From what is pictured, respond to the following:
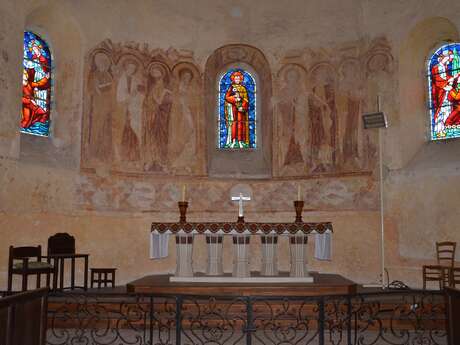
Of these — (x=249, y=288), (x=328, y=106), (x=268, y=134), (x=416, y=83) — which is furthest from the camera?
(x=268, y=134)

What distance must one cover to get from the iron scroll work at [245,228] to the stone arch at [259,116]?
3805mm

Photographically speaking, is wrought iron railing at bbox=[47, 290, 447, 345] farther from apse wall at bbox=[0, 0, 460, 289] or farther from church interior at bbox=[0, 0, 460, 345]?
apse wall at bbox=[0, 0, 460, 289]

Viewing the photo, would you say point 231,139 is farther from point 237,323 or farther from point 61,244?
point 237,323

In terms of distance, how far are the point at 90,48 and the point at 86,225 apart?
13.7ft

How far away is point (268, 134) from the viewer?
1484 centimetres

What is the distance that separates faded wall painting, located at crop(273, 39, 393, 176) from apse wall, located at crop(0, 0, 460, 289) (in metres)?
0.03

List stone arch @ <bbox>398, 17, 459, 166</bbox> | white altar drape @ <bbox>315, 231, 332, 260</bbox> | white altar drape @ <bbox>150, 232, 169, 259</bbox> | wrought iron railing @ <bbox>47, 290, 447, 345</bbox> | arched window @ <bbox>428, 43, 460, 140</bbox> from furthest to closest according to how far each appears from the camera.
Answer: stone arch @ <bbox>398, 17, 459, 166</bbox> < arched window @ <bbox>428, 43, 460, 140</bbox> < white altar drape @ <bbox>150, 232, 169, 259</bbox> < white altar drape @ <bbox>315, 231, 332, 260</bbox> < wrought iron railing @ <bbox>47, 290, 447, 345</bbox>

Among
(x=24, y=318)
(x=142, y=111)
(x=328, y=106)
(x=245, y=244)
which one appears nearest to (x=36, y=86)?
(x=142, y=111)

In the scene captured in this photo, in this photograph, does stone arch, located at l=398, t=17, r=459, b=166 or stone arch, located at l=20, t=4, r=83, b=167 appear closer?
stone arch, located at l=20, t=4, r=83, b=167

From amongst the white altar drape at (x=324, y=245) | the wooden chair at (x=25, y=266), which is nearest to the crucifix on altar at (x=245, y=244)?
the white altar drape at (x=324, y=245)

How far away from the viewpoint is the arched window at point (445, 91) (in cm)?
1314

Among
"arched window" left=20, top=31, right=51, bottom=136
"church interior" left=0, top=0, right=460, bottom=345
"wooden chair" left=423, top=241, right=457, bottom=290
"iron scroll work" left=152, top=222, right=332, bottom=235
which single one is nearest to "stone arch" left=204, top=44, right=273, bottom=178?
"church interior" left=0, top=0, right=460, bottom=345

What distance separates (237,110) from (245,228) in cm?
518

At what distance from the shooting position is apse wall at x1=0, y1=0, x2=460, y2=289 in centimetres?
1268
